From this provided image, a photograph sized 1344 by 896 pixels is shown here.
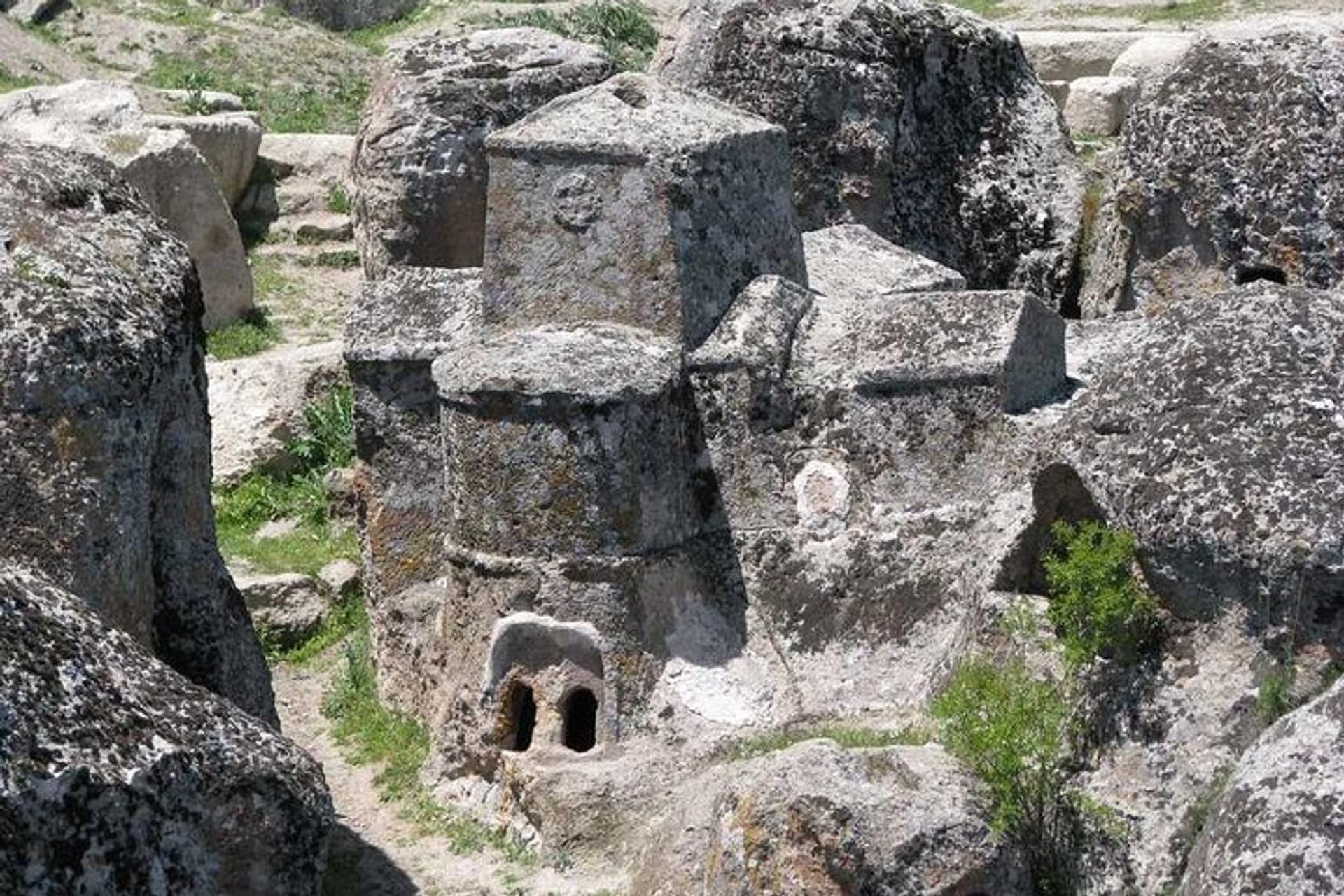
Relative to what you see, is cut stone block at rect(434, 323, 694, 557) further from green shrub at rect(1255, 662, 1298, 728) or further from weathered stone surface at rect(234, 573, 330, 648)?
green shrub at rect(1255, 662, 1298, 728)

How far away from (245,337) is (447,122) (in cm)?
424

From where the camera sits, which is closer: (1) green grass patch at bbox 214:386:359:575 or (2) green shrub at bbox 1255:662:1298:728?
(2) green shrub at bbox 1255:662:1298:728

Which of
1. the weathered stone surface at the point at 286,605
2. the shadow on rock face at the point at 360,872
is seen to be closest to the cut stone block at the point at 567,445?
the shadow on rock face at the point at 360,872

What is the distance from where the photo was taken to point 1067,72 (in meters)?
26.7

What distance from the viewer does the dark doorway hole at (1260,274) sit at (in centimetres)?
1416

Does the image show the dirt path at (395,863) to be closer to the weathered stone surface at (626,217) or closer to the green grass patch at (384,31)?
the weathered stone surface at (626,217)

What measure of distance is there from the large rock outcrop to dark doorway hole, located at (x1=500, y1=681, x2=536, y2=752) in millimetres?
2078

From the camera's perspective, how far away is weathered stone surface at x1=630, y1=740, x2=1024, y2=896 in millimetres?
9883

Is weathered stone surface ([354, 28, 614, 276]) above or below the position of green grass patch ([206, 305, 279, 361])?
above

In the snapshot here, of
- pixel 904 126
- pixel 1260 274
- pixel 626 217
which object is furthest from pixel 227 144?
pixel 1260 274

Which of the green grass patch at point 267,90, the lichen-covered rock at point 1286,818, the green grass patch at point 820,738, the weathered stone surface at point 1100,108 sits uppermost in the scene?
the lichen-covered rock at point 1286,818

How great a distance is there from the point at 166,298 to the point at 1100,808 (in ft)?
13.1

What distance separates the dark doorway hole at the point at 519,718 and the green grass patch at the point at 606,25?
16.2m

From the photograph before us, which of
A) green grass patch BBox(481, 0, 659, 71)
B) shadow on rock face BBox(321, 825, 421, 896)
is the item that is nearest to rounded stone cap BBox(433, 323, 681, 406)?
shadow on rock face BBox(321, 825, 421, 896)
